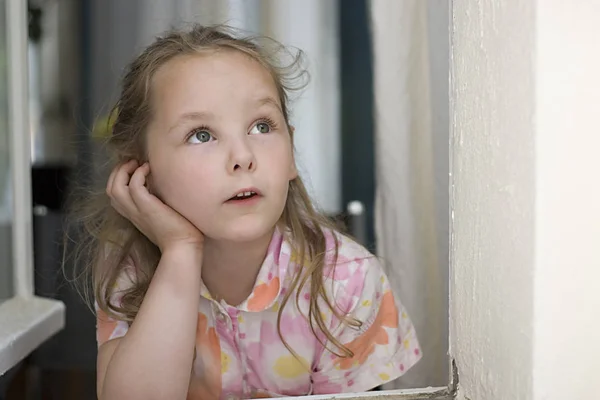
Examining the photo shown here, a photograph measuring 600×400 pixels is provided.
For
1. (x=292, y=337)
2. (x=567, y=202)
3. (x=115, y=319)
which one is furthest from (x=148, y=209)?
(x=567, y=202)

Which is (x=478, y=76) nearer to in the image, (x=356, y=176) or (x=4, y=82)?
(x=356, y=176)

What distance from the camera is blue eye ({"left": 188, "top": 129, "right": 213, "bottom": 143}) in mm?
762

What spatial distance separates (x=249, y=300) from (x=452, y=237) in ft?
0.94

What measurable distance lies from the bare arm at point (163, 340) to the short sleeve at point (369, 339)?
185mm

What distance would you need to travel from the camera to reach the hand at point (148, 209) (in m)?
0.81

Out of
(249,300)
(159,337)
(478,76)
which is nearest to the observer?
(478,76)

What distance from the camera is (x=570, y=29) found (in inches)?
21.7

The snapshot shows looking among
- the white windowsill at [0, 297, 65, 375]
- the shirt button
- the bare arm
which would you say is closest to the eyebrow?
the bare arm

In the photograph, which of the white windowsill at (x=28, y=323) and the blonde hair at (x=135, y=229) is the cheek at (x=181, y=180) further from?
the white windowsill at (x=28, y=323)

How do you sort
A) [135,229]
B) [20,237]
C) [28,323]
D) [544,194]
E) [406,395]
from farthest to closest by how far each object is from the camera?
[20,237] < [28,323] < [135,229] < [406,395] < [544,194]

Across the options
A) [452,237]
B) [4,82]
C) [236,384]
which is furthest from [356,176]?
[4,82]

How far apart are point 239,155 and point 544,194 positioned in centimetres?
34

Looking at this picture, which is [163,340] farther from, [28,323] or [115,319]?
[28,323]

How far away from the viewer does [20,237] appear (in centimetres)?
110
